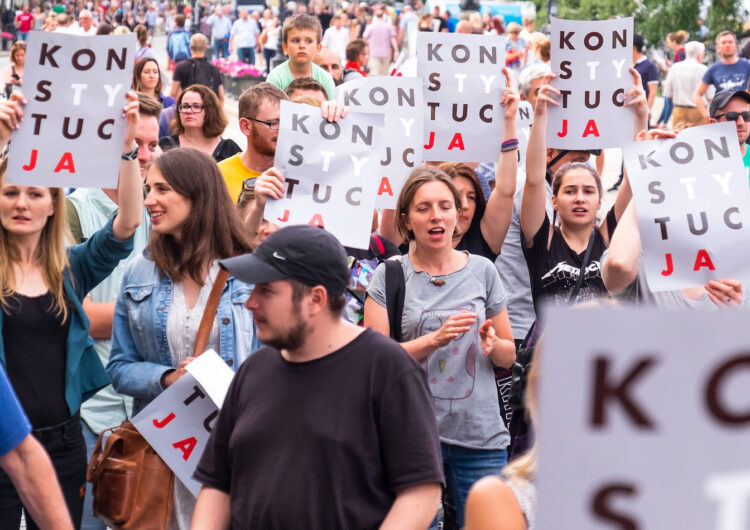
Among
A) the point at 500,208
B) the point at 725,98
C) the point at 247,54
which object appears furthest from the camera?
the point at 247,54

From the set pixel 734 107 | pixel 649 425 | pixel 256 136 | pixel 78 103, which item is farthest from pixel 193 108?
pixel 649 425

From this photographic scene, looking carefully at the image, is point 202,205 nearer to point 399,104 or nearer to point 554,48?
point 399,104

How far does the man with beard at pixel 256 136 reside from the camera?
19.6 feet

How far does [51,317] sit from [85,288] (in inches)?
11.2

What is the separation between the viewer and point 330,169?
212 inches

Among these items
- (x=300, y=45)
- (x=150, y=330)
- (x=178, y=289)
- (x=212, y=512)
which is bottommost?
(x=212, y=512)

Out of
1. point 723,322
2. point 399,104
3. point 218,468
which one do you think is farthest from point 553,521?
point 399,104

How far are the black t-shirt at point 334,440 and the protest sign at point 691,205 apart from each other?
1.56 metres

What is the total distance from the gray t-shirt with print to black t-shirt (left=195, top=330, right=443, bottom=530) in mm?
1406

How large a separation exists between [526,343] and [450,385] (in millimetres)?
590

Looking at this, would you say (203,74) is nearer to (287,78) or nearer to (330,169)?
(287,78)

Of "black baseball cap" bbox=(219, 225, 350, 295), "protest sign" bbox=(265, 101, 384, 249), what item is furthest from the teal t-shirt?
"black baseball cap" bbox=(219, 225, 350, 295)

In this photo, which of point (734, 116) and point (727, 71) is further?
point (727, 71)

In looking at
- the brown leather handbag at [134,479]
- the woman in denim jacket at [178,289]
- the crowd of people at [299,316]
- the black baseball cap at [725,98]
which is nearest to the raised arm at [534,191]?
the crowd of people at [299,316]
